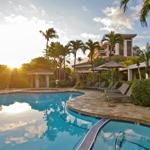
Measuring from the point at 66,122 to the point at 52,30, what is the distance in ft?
107

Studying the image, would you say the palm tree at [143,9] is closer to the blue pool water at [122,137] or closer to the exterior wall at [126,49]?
the blue pool water at [122,137]

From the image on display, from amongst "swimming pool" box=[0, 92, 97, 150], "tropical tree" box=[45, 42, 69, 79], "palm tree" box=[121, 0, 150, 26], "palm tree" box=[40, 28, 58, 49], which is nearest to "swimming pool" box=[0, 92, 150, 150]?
"swimming pool" box=[0, 92, 97, 150]

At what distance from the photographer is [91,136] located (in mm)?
7320

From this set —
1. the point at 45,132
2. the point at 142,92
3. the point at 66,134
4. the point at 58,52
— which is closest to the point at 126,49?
the point at 58,52

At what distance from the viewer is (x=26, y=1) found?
51.4ft

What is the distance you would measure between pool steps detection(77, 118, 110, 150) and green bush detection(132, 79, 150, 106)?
327 centimetres

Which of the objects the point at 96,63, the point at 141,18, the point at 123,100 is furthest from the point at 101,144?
the point at 96,63

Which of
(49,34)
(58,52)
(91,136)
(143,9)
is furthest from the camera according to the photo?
(49,34)

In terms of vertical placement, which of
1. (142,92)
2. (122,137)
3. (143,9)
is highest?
(143,9)

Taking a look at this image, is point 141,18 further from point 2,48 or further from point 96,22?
point 2,48

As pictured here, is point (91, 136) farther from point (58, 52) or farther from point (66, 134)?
point (58, 52)

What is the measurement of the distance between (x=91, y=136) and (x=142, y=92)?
5295 mm

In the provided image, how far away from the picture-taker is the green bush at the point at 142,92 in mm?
11484

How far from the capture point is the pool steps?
248 inches
